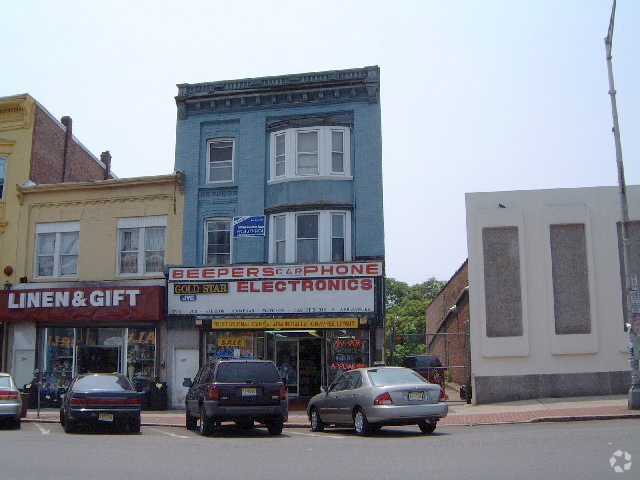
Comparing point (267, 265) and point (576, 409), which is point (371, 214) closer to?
point (267, 265)

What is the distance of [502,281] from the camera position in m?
22.2

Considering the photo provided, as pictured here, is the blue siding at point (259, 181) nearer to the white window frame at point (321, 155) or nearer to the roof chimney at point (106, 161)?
the white window frame at point (321, 155)

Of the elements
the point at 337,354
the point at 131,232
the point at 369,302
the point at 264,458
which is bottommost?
the point at 264,458

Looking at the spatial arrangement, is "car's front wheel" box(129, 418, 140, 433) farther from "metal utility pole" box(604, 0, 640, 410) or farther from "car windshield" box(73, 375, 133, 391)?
"metal utility pole" box(604, 0, 640, 410)

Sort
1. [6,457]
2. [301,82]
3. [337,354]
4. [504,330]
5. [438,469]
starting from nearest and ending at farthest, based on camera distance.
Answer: [438,469] → [6,457] → [504,330] → [337,354] → [301,82]

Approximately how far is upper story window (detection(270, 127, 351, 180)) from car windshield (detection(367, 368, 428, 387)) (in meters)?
10.5

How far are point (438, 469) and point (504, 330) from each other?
13228 millimetres

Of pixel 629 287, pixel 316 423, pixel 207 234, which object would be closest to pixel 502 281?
pixel 629 287

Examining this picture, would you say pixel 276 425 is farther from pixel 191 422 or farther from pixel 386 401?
pixel 191 422

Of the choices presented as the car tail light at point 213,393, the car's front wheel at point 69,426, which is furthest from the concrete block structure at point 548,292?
the car's front wheel at point 69,426

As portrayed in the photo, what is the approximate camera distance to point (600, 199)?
73.5ft

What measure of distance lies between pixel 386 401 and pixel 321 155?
12.1 m

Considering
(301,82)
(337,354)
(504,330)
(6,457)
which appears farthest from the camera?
(301,82)

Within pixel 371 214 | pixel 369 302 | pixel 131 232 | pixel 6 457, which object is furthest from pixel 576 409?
pixel 131 232
